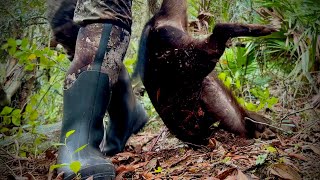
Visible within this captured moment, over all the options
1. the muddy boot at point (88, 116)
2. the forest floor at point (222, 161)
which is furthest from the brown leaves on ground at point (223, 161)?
the muddy boot at point (88, 116)

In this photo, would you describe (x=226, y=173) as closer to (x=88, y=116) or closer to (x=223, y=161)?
(x=223, y=161)

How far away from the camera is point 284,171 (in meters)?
1.35

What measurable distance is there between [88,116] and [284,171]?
738 millimetres

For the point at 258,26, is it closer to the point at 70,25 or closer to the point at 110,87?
the point at 110,87

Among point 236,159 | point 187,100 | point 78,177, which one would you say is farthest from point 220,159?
point 78,177

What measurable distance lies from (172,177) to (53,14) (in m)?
1.14

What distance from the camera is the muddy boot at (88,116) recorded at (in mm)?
1496

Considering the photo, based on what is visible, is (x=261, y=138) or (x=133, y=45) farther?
(x=133, y=45)

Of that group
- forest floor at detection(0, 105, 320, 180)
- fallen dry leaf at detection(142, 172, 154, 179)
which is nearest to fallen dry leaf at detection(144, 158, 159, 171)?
forest floor at detection(0, 105, 320, 180)

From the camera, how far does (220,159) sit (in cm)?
178

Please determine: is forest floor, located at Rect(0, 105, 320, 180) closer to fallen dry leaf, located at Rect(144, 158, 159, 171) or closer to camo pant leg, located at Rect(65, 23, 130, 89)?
fallen dry leaf, located at Rect(144, 158, 159, 171)

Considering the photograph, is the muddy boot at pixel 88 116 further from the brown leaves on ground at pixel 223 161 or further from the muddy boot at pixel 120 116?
the muddy boot at pixel 120 116

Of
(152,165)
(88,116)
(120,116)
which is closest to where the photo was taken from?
(88,116)

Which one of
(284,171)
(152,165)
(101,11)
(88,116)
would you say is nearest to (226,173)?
(284,171)
